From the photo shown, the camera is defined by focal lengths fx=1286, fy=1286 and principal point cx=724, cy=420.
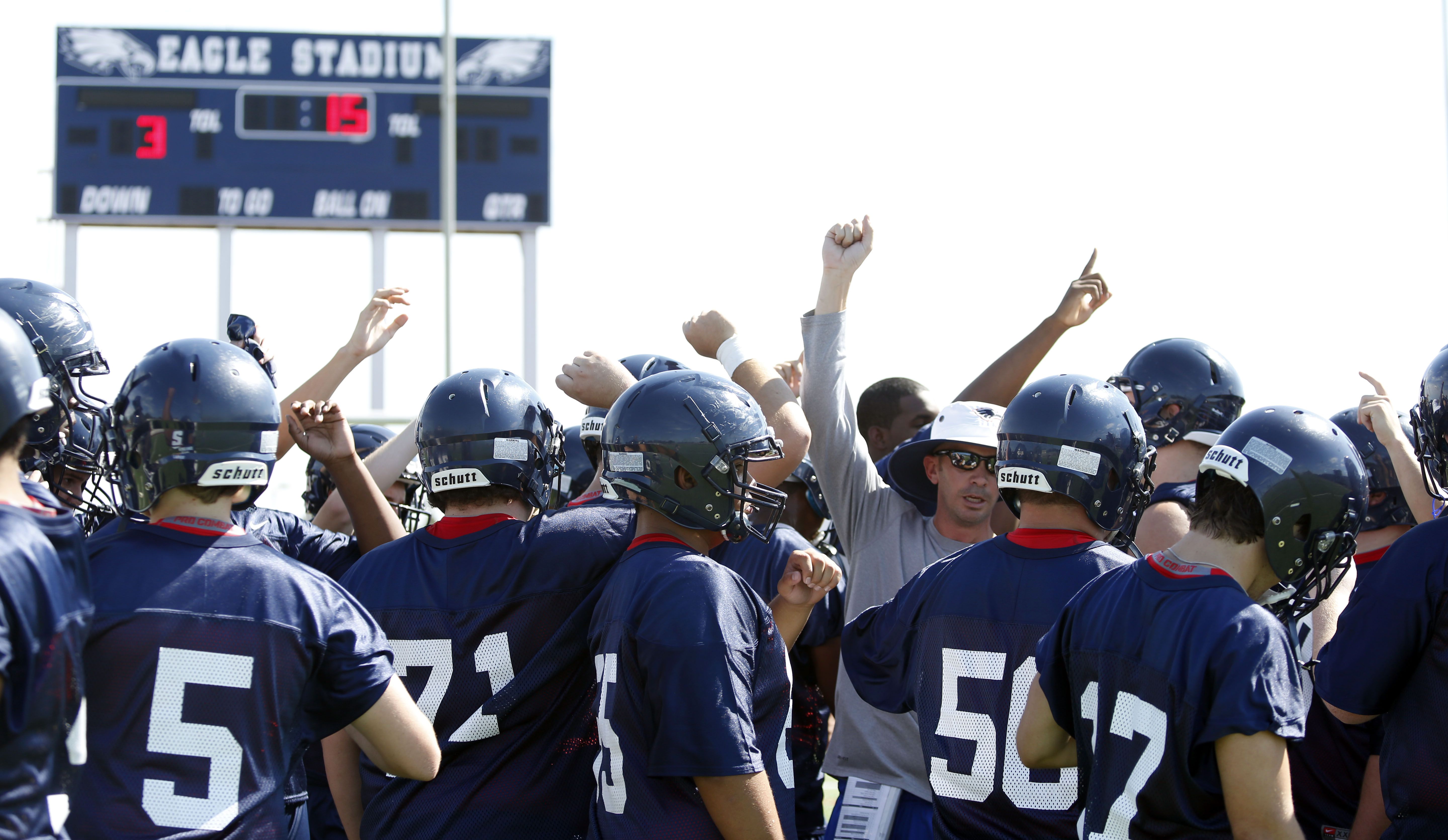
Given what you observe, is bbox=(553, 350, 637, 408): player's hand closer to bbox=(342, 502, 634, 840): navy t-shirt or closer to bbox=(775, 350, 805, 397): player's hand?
bbox=(342, 502, 634, 840): navy t-shirt

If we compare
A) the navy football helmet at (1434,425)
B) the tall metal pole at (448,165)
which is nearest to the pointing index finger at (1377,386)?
the navy football helmet at (1434,425)

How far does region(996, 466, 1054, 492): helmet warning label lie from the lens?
11.3 feet

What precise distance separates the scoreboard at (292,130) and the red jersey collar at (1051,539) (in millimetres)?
16799

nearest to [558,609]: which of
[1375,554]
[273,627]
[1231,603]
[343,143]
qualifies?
[273,627]

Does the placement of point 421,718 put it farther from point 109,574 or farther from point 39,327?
point 39,327

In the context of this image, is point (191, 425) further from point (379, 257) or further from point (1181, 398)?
point (379, 257)

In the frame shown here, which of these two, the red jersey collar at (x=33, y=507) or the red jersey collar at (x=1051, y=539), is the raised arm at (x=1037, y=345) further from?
the red jersey collar at (x=33, y=507)

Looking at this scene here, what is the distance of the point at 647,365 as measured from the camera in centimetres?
517

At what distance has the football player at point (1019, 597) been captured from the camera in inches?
132

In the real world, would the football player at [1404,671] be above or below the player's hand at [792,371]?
below

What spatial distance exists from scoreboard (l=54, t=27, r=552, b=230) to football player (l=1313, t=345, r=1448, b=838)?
17.3 metres

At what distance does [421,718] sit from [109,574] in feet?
2.49

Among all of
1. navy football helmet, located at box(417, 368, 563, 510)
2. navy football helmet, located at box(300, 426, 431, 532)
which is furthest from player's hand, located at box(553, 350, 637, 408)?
navy football helmet, located at box(300, 426, 431, 532)

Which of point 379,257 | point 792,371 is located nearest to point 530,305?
point 379,257
